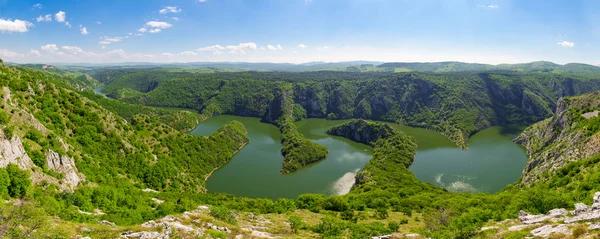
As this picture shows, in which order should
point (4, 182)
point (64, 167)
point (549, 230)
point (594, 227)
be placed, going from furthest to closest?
point (64, 167) < point (4, 182) < point (549, 230) < point (594, 227)

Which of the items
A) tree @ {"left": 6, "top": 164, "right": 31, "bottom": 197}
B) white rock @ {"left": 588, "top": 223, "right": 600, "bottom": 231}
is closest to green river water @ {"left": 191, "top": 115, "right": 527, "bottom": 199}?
tree @ {"left": 6, "top": 164, "right": 31, "bottom": 197}

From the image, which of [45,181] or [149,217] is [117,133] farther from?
[149,217]

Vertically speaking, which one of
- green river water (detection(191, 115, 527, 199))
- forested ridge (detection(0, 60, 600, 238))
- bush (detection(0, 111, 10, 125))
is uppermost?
bush (detection(0, 111, 10, 125))

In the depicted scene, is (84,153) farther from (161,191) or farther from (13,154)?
(13,154)

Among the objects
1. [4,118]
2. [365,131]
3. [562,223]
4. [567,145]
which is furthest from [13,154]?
[365,131]

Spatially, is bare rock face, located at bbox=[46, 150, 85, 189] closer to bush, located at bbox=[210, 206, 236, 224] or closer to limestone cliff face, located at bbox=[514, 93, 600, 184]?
bush, located at bbox=[210, 206, 236, 224]

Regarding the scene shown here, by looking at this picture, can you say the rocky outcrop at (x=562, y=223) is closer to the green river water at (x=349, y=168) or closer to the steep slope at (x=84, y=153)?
the steep slope at (x=84, y=153)

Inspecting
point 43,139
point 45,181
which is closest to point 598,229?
point 45,181

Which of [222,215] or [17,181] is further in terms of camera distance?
[222,215]
